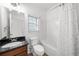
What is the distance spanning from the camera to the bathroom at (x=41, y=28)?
138 centimetres

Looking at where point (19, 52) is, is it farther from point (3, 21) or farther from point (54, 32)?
point (54, 32)

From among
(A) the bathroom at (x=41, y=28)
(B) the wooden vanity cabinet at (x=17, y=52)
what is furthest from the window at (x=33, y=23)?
(B) the wooden vanity cabinet at (x=17, y=52)

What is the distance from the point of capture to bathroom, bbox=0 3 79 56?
1.38 m

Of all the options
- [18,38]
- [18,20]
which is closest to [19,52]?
[18,38]

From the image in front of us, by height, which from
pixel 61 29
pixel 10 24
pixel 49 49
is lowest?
pixel 49 49

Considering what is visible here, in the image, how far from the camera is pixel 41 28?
147 cm

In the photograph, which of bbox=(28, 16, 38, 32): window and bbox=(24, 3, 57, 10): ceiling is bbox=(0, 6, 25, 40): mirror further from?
bbox=(24, 3, 57, 10): ceiling

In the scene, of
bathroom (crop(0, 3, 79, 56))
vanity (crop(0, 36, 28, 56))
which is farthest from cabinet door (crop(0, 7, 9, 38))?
vanity (crop(0, 36, 28, 56))

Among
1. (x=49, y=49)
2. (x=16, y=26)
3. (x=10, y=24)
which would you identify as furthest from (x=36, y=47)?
(x=10, y=24)

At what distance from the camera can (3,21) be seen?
1.36m

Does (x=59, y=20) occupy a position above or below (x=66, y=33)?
above

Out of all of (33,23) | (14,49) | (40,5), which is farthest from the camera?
(33,23)

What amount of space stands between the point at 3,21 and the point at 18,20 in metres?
0.28

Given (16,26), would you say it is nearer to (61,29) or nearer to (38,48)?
(38,48)
